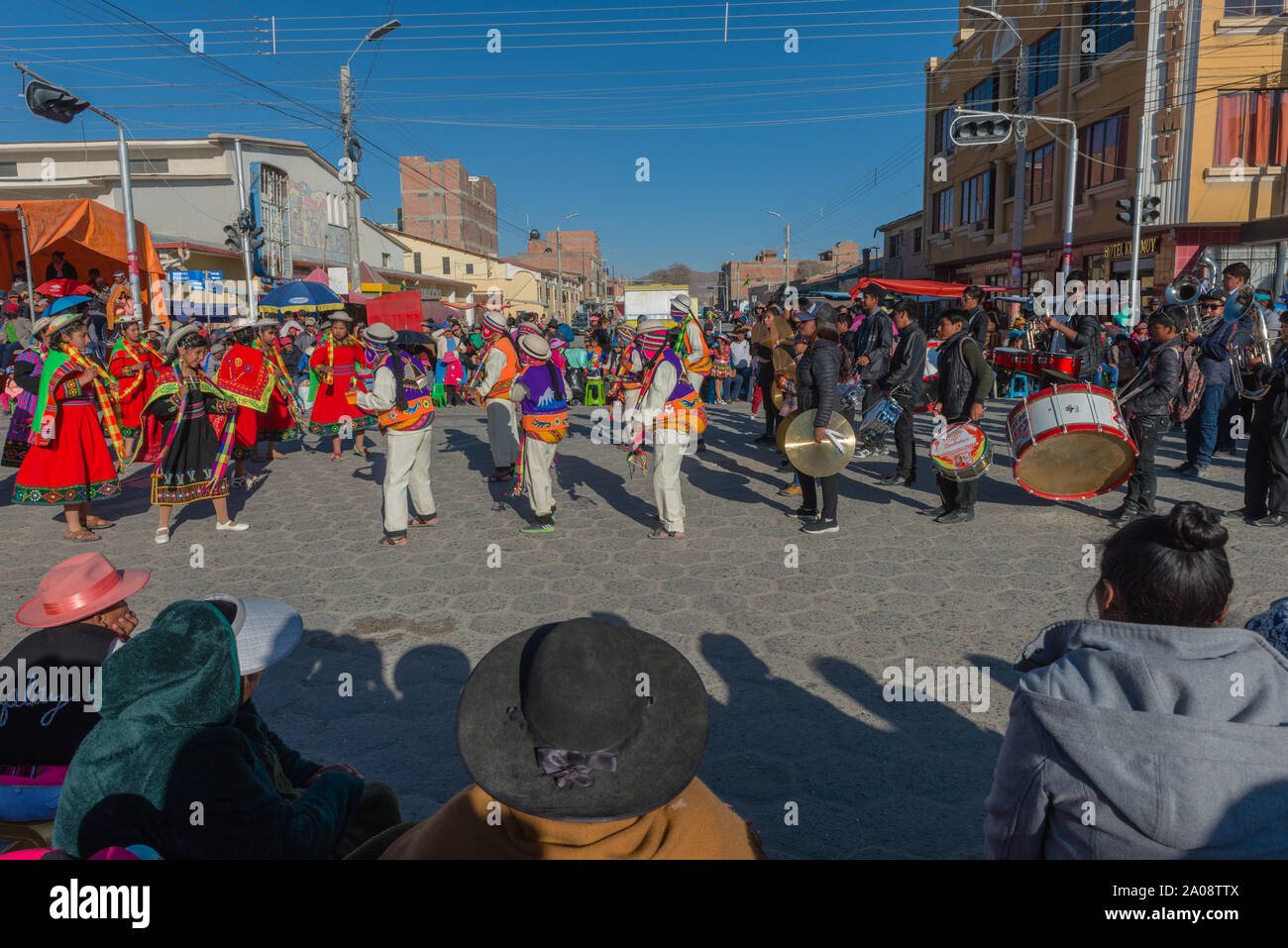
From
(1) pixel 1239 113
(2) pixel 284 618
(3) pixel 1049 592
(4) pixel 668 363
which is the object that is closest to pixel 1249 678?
(2) pixel 284 618

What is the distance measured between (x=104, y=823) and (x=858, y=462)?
9593 mm

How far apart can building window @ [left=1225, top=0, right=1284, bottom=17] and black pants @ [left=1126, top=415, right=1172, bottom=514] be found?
60.6 ft

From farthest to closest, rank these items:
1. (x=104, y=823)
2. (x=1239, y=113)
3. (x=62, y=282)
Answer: (x=1239, y=113)
(x=62, y=282)
(x=104, y=823)

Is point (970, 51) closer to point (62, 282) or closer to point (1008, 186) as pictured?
point (1008, 186)

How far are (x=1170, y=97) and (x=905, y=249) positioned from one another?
23952mm

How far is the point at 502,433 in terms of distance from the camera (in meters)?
9.97

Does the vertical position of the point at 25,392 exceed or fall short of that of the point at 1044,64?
it falls short

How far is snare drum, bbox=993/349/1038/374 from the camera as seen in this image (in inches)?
280

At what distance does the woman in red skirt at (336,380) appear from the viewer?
11.4m

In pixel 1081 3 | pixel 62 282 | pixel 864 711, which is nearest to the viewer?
pixel 864 711

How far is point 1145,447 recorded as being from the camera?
7.47 meters

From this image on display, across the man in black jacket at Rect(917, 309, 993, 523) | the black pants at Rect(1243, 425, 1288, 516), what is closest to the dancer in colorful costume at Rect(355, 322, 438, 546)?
the man in black jacket at Rect(917, 309, 993, 523)

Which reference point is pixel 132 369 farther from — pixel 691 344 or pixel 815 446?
pixel 815 446

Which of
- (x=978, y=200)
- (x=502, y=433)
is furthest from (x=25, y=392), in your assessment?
(x=978, y=200)
